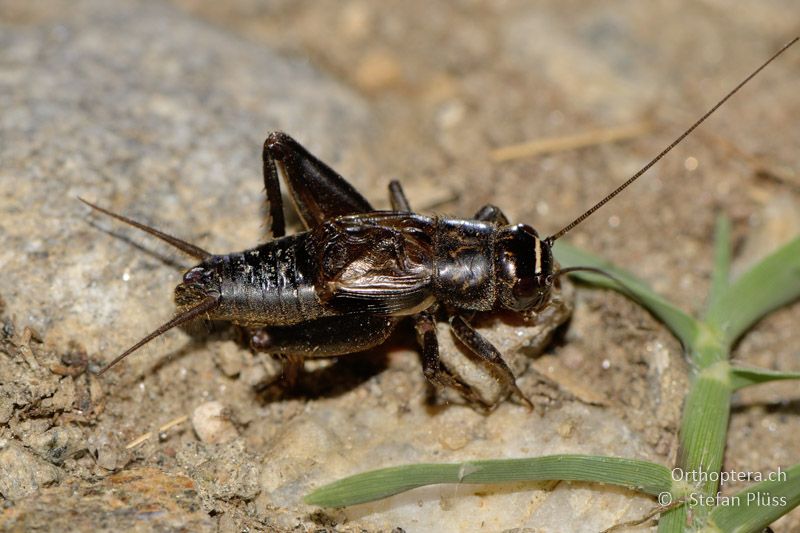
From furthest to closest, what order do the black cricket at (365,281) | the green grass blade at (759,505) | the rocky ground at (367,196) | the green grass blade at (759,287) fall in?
1. the green grass blade at (759,287)
2. the black cricket at (365,281)
3. the rocky ground at (367,196)
4. the green grass blade at (759,505)

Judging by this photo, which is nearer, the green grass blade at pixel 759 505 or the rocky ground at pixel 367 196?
the green grass blade at pixel 759 505

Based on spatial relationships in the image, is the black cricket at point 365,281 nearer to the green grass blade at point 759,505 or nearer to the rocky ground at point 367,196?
the rocky ground at point 367,196

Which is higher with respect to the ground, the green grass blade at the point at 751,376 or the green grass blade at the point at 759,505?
the green grass blade at the point at 751,376

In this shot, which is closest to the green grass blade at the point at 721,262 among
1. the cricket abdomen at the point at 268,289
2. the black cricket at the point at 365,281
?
the black cricket at the point at 365,281

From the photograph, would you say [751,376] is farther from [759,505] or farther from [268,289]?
[268,289]

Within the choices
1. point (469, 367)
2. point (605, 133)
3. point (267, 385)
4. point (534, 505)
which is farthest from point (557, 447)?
point (605, 133)

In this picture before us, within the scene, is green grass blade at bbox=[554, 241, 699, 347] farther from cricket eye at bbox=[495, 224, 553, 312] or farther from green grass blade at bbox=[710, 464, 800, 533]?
green grass blade at bbox=[710, 464, 800, 533]
